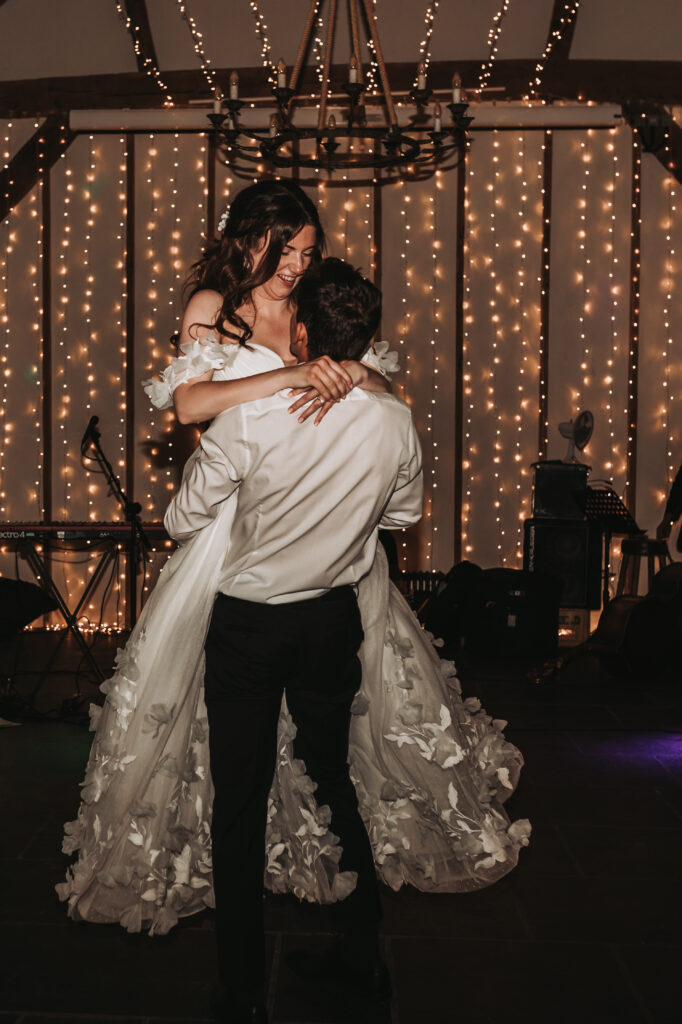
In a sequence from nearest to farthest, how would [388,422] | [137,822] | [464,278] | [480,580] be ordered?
[388,422], [137,822], [480,580], [464,278]

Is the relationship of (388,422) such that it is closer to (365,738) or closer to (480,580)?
(365,738)

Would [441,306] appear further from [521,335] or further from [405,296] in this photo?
[521,335]

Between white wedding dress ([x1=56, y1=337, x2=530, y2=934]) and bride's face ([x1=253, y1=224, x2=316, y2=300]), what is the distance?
0.19 metres

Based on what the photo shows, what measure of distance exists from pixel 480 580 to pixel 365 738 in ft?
11.6

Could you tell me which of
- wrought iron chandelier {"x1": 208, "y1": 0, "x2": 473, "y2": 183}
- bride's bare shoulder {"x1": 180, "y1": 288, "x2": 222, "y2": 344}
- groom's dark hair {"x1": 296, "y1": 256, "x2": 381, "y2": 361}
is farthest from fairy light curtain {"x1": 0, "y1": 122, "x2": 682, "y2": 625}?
groom's dark hair {"x1": 296, "y1": 256, "x2": 381, "y2": 361}

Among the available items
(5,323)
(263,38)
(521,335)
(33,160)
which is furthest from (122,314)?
(521,335)

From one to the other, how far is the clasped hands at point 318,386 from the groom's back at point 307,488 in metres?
0.02

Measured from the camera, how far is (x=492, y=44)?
22.4ft

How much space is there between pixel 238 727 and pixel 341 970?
2.22 ft

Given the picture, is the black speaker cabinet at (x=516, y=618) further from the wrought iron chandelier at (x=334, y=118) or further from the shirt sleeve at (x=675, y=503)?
the wrought iron chandelier at (x=334, y=118)

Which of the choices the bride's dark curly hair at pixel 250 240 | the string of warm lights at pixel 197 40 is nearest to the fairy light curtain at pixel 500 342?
the string of warm lights at pixel 197 40

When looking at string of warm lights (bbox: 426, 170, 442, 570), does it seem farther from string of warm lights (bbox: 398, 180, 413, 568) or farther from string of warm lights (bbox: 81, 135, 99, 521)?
string of warm lights (bbox: 81, 135, 99, 521)

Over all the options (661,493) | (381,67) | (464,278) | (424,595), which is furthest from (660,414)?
(381,67)

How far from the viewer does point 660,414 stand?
22.7 feet
